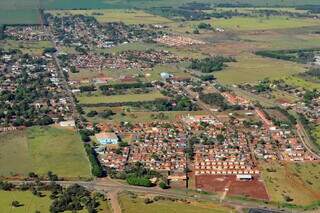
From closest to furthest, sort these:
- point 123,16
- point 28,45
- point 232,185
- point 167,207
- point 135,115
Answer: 1. point 167,207
2. point 232,185
3. point 135,115
4. point 28,45
5. point 123,16

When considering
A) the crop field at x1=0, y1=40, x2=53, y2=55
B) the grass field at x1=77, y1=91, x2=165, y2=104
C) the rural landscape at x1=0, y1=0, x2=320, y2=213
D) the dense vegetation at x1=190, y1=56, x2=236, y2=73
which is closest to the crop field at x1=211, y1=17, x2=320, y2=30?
the rural landscape at x1=0, y1=0, x2=320, y2=213

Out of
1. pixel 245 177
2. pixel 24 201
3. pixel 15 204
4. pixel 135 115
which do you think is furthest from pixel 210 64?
pixel 15 204

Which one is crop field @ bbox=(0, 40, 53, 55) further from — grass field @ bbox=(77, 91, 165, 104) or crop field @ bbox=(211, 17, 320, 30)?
crop field @ bbox=(211, 17, 320, 30)

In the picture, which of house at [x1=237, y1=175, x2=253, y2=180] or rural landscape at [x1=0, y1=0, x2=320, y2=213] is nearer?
rural landscape at [x1=0, y1=0, x2=320, y2=213]

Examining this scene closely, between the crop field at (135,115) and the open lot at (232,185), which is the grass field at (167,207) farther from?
the crop field at (135,115)

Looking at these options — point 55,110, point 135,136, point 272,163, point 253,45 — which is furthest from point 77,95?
point 253,45

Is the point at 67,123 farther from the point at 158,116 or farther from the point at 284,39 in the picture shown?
the point at 284,39
